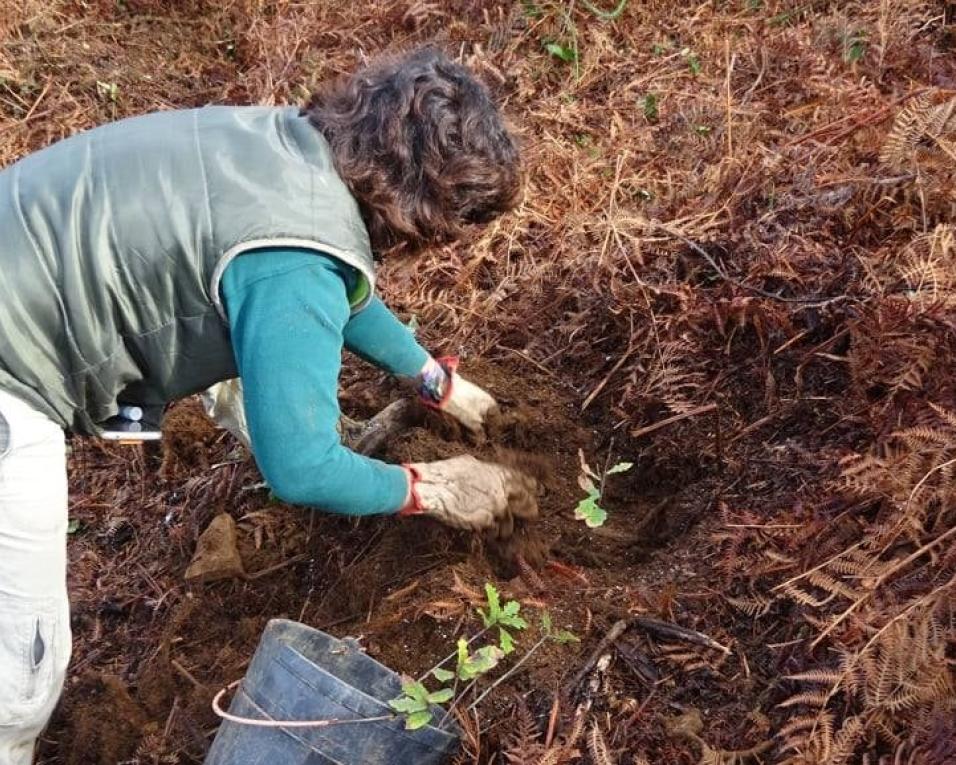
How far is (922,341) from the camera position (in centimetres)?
224

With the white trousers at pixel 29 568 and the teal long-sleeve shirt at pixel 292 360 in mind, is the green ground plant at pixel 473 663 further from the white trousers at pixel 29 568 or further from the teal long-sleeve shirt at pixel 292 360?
the white trousers at pixel 29 568

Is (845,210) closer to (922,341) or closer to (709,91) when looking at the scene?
(922,341)

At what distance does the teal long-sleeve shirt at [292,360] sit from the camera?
5.87 feet

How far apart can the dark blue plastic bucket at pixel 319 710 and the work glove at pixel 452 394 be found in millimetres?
980

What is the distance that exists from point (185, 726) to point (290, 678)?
76 centimetres

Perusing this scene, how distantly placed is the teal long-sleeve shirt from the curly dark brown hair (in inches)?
7.3

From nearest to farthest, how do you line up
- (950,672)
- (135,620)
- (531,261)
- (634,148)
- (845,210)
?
1. (950,672)
2. (845,210)
3. (135,620)
4. (531,261)
5. (634,148)

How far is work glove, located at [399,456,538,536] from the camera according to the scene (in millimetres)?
2317

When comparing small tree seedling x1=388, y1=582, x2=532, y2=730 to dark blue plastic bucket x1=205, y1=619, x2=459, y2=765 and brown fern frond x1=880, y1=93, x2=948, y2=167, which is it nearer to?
dark blue plastic bucket x1=205, y1=619, x2=459, y2=765

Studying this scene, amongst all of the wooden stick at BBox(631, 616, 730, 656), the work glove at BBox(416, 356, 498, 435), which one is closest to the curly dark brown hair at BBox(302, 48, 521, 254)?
the work glove at BBox(416, 356, 498, 435)

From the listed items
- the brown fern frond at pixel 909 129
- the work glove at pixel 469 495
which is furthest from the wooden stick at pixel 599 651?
the brown fern frond at pixel 909 129

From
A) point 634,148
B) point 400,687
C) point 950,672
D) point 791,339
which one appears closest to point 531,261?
point 634,148

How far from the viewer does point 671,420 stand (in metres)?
2.66

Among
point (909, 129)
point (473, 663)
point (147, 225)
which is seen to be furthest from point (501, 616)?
point (909, 129)
